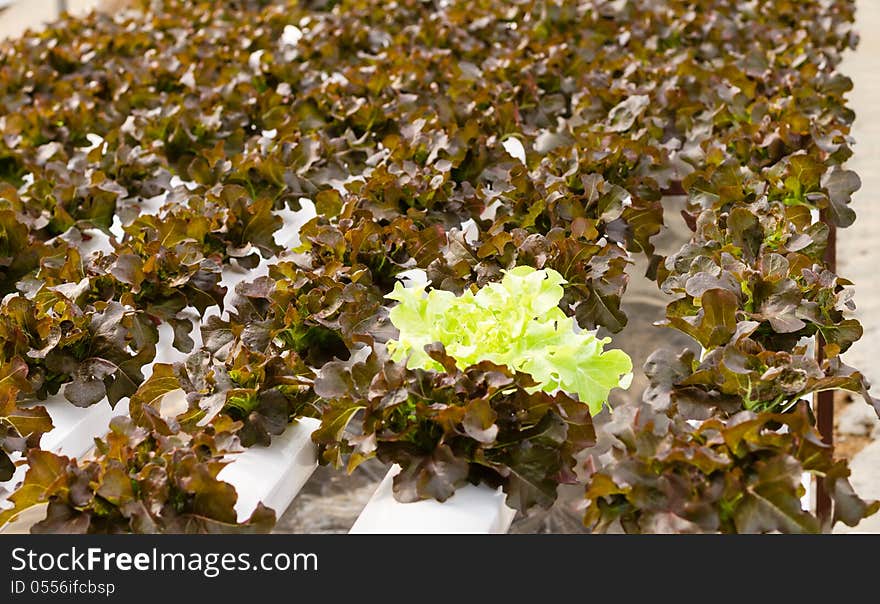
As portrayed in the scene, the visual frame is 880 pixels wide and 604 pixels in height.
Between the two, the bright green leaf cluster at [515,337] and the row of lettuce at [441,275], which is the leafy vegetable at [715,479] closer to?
the row of lettuce at [441,275]

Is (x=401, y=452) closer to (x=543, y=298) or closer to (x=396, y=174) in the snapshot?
(x=543, y=298)

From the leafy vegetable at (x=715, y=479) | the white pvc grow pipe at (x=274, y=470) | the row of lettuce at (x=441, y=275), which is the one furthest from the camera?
the white pvc grow pipe at (x=274, y=470)

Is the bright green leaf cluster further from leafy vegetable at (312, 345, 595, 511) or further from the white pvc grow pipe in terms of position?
the white pvc grow pipe

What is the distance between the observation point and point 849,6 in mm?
4324

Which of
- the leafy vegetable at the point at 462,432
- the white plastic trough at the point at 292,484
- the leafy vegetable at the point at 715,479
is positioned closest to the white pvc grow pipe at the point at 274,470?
the white plastic trough at the point at 292,484

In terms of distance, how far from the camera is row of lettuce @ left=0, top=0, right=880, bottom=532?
147 centimetres

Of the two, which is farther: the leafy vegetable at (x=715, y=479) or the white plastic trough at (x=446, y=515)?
the white plastic trough at (x=446, y=515)

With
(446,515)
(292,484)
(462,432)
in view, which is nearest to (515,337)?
(462,432)

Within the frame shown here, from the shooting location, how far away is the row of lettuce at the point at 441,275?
1.47 meters

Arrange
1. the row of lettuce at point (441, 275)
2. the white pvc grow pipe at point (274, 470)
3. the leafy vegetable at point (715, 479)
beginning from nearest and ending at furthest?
1. the leafy vegetable at point (715, 479)
2. the row of lettuce at point (441, 275)
3. the white pvc grow pipe at point (274, 470)

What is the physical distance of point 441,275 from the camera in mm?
2020

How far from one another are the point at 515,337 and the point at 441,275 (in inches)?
13.4

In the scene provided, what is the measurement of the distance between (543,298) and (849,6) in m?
3.22

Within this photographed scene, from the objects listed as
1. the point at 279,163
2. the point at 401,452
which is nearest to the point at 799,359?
the point at 401,452
